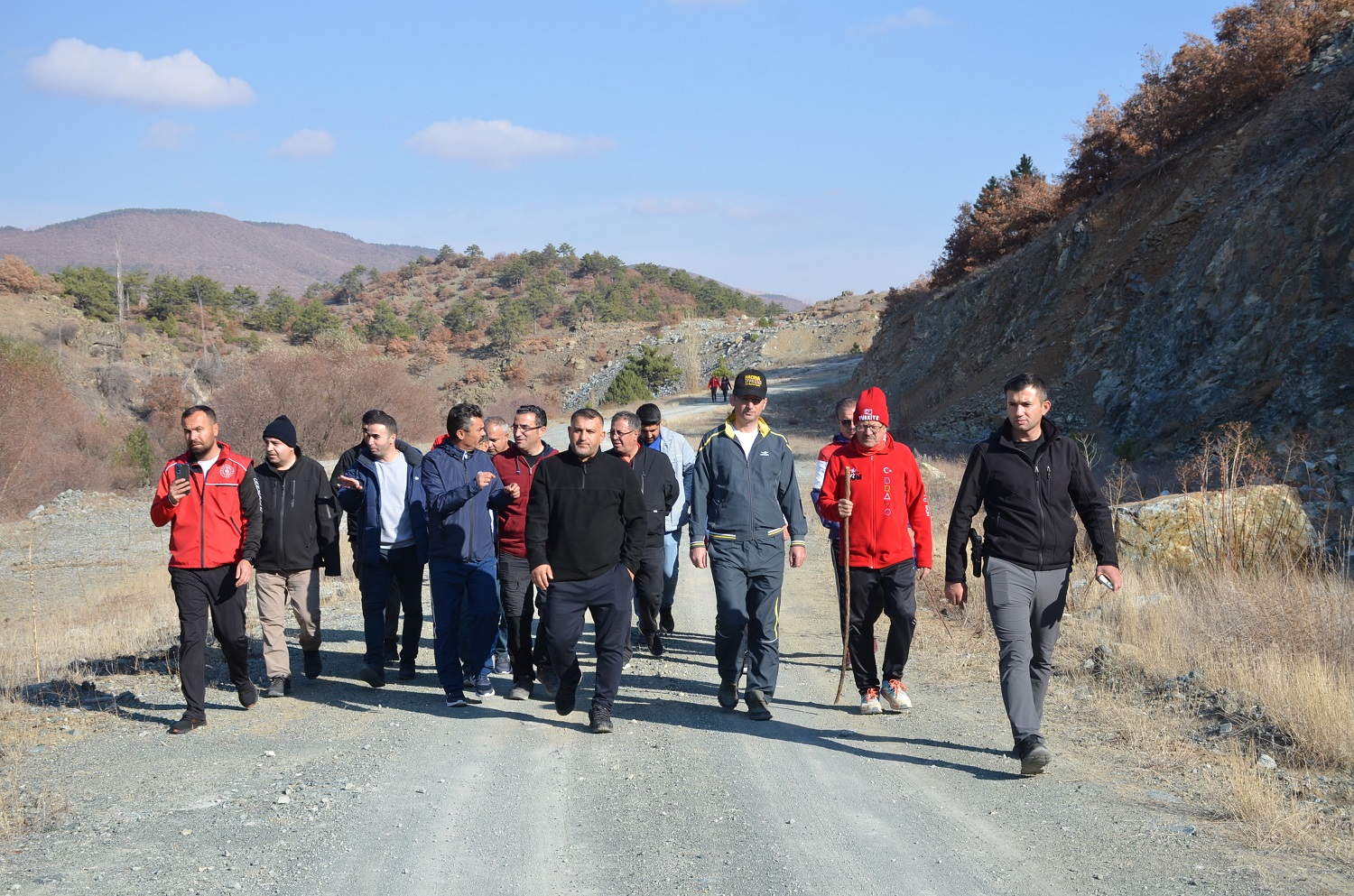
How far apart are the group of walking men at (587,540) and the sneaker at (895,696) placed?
0.6 inches

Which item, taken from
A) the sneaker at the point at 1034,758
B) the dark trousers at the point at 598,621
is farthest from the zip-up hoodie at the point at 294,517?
the sneaker at the point at 1034,758

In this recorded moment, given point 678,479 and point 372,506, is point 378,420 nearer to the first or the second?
point 372,506

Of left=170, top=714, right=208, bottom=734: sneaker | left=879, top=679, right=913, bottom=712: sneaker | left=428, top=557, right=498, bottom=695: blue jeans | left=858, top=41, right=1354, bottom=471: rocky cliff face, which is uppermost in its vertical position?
left=858, top=41, right=1354, bottom=471: rocky cliff face

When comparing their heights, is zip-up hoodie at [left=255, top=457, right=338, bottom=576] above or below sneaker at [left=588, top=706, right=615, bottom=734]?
above

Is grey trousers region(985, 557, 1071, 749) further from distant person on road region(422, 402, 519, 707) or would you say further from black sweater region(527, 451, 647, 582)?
distant person on road region(422, 402, 519, 707)

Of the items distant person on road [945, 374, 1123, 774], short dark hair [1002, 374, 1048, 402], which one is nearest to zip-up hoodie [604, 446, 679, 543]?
distant person on road [945, 374, 1123, 774]

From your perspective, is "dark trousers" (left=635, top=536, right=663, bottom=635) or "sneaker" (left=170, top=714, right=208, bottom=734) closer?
"sneaker" (left=170, top=714, right=208, bottom=734)

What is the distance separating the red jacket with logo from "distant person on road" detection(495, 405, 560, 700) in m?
2.27

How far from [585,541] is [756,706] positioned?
65.6 inches

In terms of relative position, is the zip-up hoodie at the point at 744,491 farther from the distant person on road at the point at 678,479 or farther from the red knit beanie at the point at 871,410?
the distant person on road at the point at 678,479

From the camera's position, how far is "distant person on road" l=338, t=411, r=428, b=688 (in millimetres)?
7887

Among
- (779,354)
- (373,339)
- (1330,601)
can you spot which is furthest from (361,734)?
(373,339)

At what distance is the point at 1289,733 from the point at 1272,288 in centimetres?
1565

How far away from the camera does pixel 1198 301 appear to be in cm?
2130
